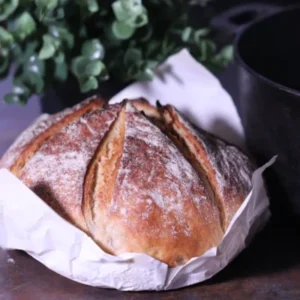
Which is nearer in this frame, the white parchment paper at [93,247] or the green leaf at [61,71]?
the white parchment paper at [93,247]

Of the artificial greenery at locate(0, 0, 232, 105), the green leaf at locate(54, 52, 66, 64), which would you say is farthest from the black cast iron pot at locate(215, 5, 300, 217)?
the green leaf at locate(54, 52, 66, 64)

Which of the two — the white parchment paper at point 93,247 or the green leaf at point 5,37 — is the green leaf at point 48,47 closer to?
the green leaf at point 5,37

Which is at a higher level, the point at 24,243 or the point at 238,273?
the point at 24,243

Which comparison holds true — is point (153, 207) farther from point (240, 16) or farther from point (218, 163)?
point (240, 16)

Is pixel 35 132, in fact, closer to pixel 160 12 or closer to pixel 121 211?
pixel 121 211

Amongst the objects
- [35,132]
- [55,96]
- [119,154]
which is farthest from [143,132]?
[55,96]

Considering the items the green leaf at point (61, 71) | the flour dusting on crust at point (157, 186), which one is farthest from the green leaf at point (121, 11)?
the flour dusting on crust at point (157, 186)

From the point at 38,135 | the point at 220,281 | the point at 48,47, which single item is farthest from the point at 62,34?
the point at 220,281
